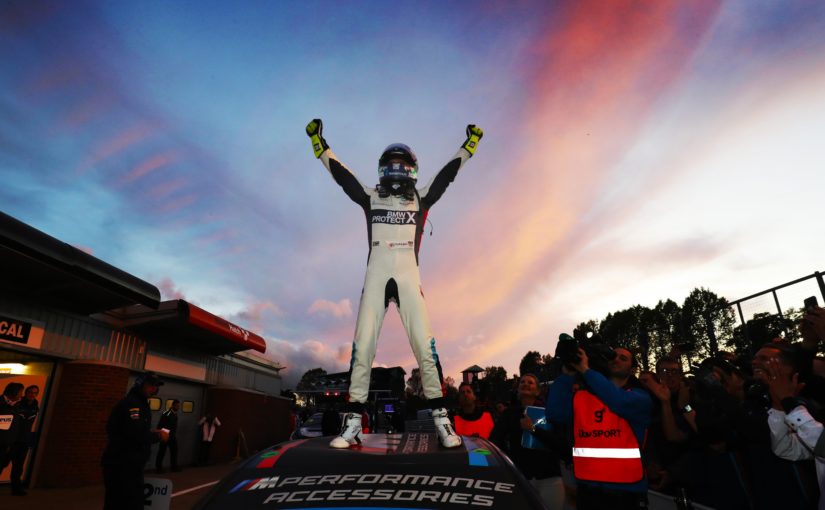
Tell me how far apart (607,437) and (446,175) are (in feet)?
9.09

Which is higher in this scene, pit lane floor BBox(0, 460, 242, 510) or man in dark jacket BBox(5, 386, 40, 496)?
man in dark jacket BBox(5, 386, 40, 496)

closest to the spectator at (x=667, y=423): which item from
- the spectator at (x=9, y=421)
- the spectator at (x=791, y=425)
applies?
the spectator at (x=791, y=425)

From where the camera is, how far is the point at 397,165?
4.50 metres

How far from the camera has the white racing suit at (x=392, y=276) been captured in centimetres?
381

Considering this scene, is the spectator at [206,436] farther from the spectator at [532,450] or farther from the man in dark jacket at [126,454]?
the spectator at [532,450]

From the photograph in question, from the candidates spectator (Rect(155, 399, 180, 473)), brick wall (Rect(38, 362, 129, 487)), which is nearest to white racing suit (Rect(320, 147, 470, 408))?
brick wall (Rect(38, 362, 129, 487))

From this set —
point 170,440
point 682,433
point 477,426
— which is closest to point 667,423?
point 682,433

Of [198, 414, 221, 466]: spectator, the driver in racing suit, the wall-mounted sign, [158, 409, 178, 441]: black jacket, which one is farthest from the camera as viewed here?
[198, 414, 221, 466]: spectator

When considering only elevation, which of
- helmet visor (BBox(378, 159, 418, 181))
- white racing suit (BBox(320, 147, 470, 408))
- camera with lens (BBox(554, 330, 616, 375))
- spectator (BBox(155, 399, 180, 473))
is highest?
helmet visor (BBox(378, 159, 418, 181))

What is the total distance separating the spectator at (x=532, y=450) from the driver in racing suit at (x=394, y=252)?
3.84 feet

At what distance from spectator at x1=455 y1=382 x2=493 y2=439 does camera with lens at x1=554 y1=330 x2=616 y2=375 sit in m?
2.30

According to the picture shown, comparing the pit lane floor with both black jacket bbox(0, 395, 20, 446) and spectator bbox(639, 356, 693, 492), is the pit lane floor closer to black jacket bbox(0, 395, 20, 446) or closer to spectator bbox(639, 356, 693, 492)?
black jacket bbox(0, 395, 20, 446)

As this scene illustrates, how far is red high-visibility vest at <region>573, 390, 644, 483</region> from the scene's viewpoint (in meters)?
3.15

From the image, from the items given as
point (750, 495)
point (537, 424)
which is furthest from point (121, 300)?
point (750, 495)
